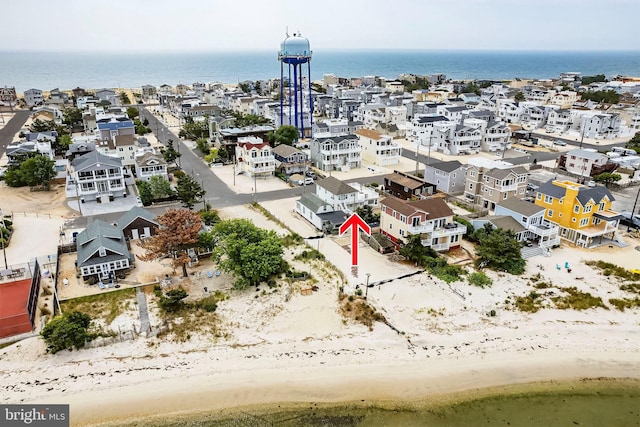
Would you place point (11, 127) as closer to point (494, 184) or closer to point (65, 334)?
point (65, 334)

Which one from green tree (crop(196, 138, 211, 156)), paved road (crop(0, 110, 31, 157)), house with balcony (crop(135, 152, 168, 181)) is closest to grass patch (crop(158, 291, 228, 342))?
house with balcony (crop(135, 152, 168, 181))

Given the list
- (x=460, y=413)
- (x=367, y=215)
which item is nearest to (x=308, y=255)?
(x=367, y=215)

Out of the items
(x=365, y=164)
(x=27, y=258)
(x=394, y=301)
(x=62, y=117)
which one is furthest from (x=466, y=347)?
(x=62, y=117)

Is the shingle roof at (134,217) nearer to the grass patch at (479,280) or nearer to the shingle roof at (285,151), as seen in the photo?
the shingle roof at (285,151)

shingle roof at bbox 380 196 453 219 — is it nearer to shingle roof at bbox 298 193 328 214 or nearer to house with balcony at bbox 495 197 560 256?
house with balcony at bbox 495 197 560 256

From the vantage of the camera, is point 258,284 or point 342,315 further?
point 258,284

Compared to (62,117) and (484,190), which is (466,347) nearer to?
(484,190)
